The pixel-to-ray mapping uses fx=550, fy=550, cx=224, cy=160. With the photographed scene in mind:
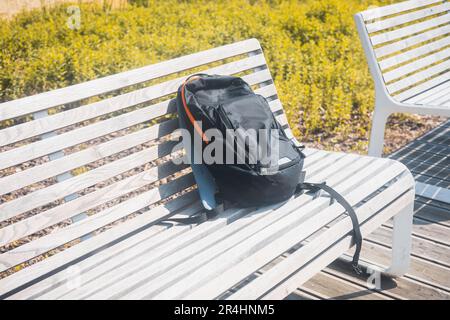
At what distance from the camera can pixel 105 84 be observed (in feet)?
6.91

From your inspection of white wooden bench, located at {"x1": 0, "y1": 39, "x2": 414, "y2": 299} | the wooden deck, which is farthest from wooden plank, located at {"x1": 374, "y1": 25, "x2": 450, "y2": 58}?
white wooden bench, located at {"x1": 0, "y1": 39, "x2": 414, "y2": 299}

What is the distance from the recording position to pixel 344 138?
4375 mm

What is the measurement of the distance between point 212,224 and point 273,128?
0.49m

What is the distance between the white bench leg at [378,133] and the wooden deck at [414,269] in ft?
1.25

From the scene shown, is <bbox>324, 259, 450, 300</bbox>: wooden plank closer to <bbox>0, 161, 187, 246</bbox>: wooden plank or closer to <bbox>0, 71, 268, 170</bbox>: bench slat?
<bbox>0, 161, 187, 246</bbox>: wooden plank

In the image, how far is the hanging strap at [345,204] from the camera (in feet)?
6.72

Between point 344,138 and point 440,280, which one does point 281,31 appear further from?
point 440,280

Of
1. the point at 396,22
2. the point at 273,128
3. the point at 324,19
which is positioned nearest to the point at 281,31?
the point at 324,19

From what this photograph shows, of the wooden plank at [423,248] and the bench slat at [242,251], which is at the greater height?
the bench slat at [242,251]

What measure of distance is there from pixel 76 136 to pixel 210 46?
11.0ft

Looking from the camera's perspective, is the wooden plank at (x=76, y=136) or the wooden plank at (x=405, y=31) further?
the wooden plank at (x=405, y=31)

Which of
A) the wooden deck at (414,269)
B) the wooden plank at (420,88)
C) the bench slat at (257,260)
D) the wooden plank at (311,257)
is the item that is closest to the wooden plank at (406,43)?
the wooden plank at (420,88)

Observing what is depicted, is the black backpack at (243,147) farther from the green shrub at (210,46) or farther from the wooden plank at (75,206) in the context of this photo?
the green shrub at (210,46)

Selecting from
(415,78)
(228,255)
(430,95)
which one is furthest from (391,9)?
(228,255)
